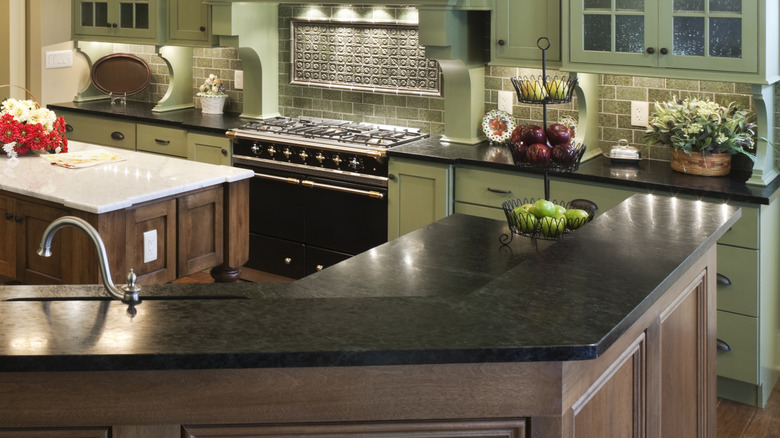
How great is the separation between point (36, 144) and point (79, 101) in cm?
220

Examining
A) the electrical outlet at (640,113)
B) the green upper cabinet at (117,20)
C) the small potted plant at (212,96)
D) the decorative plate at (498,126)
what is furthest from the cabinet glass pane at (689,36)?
the green upper cabinet at (117,20)

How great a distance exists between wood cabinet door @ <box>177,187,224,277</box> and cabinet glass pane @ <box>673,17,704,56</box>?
7.63 feet

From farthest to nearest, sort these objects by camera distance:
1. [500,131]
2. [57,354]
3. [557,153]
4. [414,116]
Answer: [414,116]
[500,131]
[557,153]
[57,354]

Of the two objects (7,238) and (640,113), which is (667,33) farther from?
(7,238)

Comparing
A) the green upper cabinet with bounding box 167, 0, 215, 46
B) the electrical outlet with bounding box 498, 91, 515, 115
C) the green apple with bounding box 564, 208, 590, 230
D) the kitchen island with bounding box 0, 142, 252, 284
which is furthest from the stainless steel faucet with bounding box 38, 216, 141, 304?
the green upper cabinet with bounding box 167, 0, 215, 46

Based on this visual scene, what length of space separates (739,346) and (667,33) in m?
1.49

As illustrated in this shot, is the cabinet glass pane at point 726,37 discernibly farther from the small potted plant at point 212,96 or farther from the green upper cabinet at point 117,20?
the green upper cabinet at point 117,20

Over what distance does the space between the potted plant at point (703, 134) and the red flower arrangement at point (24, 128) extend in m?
3.08

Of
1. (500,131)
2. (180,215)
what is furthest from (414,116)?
(180,215)

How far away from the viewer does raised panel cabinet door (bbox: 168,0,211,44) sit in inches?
248

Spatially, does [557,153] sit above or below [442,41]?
below

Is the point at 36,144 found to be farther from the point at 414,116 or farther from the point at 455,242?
the point at 455,242

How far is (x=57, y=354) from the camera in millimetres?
1694

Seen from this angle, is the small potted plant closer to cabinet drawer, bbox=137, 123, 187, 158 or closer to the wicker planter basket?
cabinet drawer, bbox=137, 123, 187, 158
